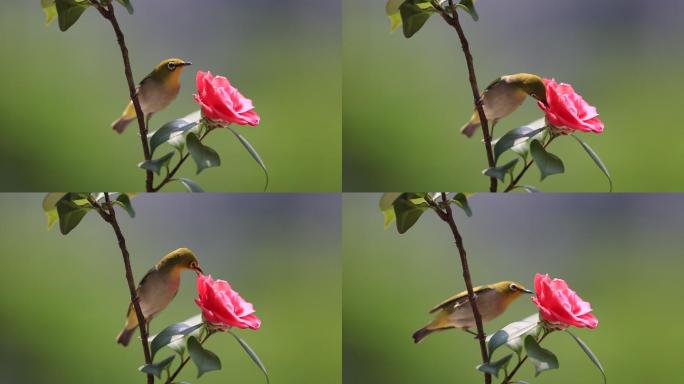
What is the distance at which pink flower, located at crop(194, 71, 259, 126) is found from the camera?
4.67 ft

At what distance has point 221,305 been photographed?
142 cm

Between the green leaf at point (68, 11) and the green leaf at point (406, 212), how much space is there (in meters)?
0.68

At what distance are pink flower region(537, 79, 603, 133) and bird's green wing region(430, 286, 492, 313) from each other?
1.09 feet

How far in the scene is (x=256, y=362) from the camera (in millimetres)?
1453

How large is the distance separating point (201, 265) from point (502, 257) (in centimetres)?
57

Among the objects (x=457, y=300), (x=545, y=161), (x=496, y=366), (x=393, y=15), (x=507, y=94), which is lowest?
(x=496, y=366)

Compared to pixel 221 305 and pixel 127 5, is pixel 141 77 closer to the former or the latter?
pixel 127 5

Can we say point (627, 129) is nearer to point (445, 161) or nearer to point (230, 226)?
point (445, 161)

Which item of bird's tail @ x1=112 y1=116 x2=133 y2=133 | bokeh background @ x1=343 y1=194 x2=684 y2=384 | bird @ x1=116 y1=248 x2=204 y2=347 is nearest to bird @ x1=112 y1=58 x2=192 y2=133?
bird's tail @ x1=112 y1=116 x2=133 y2=133

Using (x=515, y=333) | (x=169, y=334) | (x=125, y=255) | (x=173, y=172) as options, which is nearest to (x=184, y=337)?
(x=169, y=334)

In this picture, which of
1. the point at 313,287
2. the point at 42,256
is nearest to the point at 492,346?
the point at 313,287

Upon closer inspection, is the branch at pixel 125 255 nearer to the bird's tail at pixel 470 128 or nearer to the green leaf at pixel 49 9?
the green leaf at pixel 49 9

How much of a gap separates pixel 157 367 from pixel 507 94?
826mm

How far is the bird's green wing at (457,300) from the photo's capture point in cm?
146
